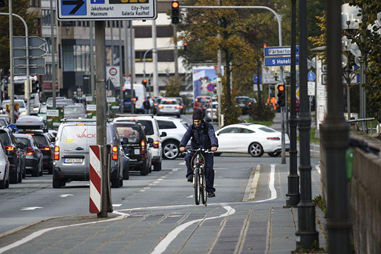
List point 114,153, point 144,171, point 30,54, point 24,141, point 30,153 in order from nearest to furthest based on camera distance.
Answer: point 114,153 < point 144,171 < point 30,153 < point 24,141 < point 30,54

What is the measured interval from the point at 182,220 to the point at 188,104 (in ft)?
346

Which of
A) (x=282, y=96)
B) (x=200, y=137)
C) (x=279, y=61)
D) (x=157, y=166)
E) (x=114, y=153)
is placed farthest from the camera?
(x=157, y=166)

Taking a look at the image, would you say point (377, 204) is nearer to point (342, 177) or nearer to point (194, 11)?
point (342, 177)

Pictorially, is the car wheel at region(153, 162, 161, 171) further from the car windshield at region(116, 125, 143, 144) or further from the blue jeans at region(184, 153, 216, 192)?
the blue jeans at region(184, 153, 216, 192)

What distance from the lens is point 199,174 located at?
68.0 ft

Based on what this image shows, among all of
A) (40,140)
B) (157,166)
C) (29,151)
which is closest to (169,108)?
(40,140)

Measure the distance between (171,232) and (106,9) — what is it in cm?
474

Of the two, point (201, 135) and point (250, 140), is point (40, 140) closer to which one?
point (250, 140)

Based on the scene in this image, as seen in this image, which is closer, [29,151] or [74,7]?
[74,7]

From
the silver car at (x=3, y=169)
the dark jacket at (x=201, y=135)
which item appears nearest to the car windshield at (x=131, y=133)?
the silver car at (x=3, y=169)

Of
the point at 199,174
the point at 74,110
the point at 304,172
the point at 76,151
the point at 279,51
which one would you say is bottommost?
the point at 199,174

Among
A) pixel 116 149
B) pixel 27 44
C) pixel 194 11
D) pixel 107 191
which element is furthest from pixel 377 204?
pixel 194 11

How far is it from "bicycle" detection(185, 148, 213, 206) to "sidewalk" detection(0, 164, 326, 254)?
1049 mm

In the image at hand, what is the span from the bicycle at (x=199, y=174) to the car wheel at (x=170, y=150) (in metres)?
25.1
